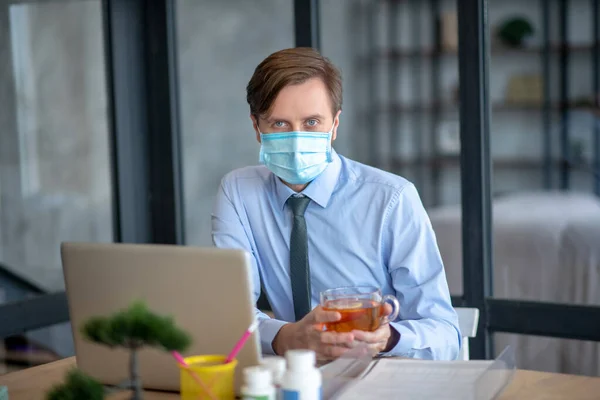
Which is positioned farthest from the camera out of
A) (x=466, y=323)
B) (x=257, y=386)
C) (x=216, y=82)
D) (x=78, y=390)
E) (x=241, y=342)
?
(x=216, y=82)

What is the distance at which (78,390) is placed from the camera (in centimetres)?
95

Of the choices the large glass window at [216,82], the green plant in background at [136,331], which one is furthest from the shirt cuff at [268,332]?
the large glass window at [216,82]

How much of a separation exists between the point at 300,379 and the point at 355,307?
38cm

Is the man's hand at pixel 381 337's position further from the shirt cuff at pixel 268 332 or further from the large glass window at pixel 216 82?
the large glass window at pixel 216 82

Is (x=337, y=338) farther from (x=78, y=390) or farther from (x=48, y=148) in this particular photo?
(x=48, y=148)

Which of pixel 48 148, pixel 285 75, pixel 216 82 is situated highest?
pixel 216 82

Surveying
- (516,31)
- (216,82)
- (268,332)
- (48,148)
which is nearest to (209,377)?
(268,332)

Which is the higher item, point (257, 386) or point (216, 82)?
point (216, 82)

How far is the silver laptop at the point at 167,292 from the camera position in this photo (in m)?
1.21

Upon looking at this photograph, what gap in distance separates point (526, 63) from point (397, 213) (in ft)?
16.9

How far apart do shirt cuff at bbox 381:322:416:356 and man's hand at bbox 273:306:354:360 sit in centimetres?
22

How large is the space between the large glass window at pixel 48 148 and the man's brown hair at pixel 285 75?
1.56m

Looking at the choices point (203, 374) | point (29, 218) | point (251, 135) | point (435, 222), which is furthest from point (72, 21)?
point (203, 374)

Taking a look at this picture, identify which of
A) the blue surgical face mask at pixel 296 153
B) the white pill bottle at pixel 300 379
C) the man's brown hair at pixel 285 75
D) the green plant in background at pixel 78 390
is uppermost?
the man's brown hair at pixel 285 75
